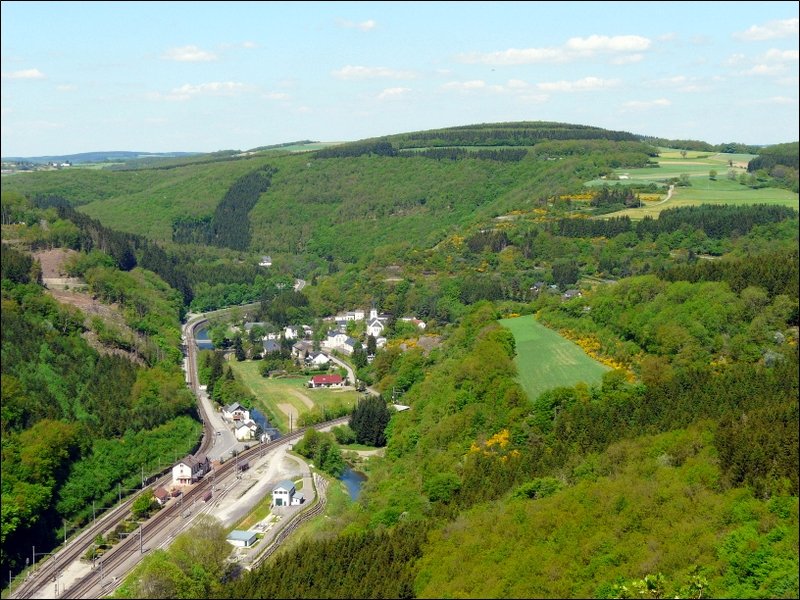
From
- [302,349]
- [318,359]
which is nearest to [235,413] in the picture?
[318,359]

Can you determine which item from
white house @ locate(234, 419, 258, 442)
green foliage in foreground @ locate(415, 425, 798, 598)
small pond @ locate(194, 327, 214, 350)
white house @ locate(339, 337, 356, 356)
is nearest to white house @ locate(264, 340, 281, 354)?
small pond @ locate(194, 327, 214, 350)

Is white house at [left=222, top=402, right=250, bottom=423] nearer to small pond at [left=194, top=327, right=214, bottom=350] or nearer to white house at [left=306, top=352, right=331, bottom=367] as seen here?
white house at [left=306, top=352, right=331, bottom=367]

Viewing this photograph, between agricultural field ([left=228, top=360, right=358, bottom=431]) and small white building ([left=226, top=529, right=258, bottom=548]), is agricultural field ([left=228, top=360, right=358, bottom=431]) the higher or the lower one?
the lower one

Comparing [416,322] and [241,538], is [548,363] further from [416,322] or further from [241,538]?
[416,322]

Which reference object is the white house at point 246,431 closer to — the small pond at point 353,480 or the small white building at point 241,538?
the small pond at point 353,480

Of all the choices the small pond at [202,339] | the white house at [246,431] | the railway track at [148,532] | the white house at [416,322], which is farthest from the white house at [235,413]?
the small pond at [202,339]

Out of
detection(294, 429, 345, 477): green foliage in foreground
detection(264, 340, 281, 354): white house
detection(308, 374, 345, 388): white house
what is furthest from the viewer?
detection(264, 340, 281, 354): white house

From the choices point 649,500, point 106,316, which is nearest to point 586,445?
point 649,500
